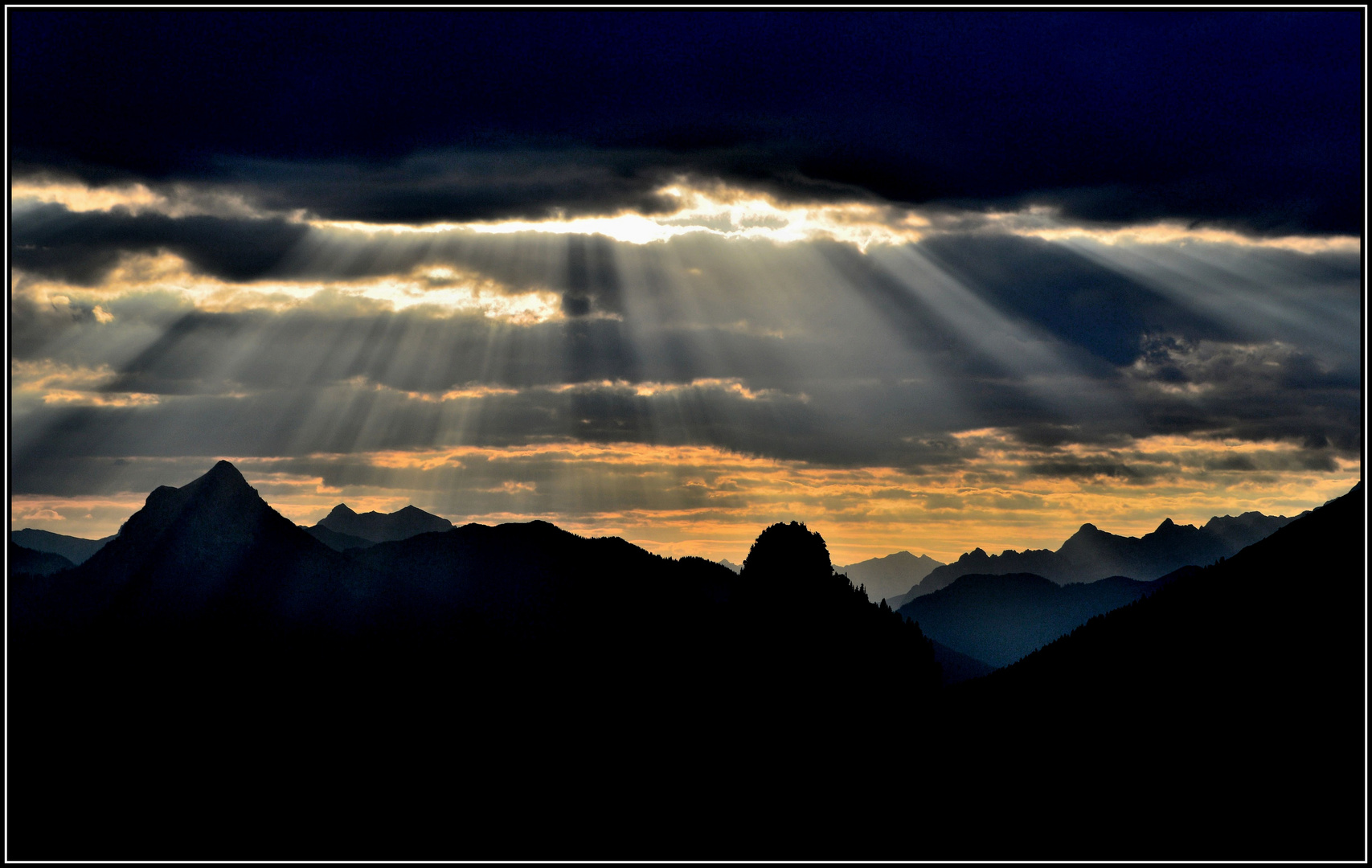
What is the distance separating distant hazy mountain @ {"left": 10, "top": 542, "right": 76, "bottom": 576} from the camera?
13925cm

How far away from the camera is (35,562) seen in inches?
5748

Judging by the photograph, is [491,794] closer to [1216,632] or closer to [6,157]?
[1216,632]

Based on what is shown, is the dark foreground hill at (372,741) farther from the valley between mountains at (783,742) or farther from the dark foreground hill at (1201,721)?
the dark foreground hill at (1201,721)

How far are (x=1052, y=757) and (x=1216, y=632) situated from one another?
1568 inches

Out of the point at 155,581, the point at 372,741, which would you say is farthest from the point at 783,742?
the point at 155,581

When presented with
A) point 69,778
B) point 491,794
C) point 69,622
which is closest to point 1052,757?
point 491,794

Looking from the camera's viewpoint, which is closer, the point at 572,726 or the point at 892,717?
the point at 892,717

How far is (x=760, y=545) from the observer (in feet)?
459

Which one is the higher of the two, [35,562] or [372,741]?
[35,562]

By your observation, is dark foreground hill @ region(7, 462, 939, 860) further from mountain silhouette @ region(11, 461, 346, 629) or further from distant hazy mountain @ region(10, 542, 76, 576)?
distant hazy mountain @ region(10, 542, 76, 576)

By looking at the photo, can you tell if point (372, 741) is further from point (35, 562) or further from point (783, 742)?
point (783, 742)

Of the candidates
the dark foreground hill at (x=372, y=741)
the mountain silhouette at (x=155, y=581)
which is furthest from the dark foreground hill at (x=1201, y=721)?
the mountain silhouette at (x=155, y=581)

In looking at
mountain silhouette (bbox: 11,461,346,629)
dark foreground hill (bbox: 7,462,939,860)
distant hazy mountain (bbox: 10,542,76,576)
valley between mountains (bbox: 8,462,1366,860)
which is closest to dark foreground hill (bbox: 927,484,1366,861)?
valley between mountains (bbox: 8,462,1366,860)

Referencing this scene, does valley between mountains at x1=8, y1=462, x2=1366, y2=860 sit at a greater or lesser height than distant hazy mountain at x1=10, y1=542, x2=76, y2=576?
lesser
